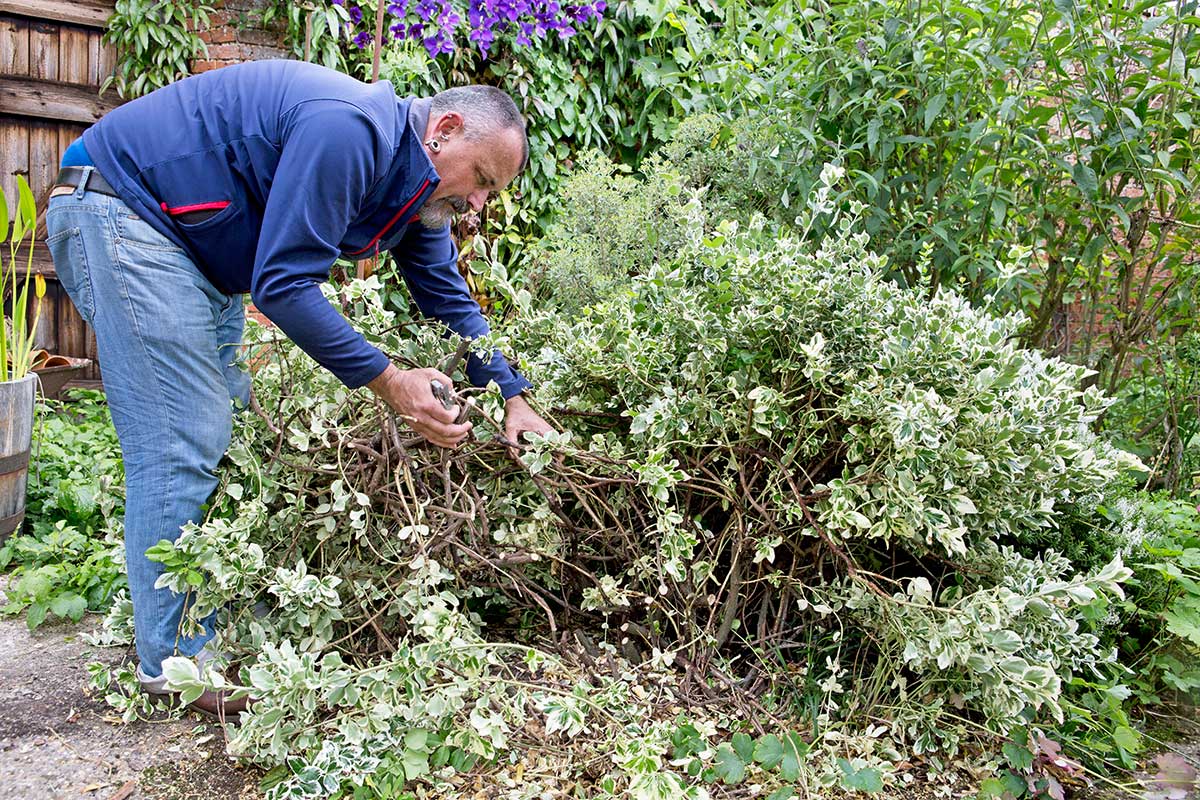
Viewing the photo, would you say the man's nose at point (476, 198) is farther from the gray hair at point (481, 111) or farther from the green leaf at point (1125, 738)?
the green leaf at point (1125, 738)

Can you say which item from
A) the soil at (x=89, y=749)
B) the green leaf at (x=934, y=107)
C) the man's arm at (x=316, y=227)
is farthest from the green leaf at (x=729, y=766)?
the green leaf at (x=934, y=107)

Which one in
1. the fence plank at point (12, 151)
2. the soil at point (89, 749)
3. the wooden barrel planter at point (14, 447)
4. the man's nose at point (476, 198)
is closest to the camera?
the soil at point (89, 749)

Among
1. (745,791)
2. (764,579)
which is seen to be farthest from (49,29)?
(745,791)

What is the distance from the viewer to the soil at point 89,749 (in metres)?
2.08

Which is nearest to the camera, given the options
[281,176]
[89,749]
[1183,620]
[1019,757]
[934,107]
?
[281,176]

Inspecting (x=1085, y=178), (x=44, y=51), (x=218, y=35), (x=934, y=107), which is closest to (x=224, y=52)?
(x=218, y=35)

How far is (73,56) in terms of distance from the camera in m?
4.91

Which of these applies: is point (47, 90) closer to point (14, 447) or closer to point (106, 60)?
point (106, 60)

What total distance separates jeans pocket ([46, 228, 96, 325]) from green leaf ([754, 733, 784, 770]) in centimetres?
189

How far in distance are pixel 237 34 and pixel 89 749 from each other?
391cm

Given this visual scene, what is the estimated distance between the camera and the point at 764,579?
234cm

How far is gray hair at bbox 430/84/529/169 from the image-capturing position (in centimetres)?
220

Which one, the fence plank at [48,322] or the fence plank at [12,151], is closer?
the fence plank at [12,151]

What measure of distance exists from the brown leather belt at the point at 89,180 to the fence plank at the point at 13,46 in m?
3.36
